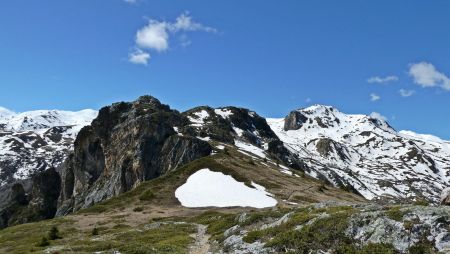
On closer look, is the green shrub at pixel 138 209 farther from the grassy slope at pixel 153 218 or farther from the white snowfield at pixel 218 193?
the white snowfield at pixel 218 193

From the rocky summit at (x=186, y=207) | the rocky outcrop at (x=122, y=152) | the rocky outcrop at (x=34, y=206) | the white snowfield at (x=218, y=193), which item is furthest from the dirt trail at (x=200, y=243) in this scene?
the rocky outcrop at (x=34, y=206)

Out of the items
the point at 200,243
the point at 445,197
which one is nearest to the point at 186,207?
the point at 200,243

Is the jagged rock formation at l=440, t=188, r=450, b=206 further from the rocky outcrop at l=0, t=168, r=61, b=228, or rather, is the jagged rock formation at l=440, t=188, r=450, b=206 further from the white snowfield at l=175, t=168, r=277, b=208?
the rocky outcrop at l=0, t=168, r=61, b=228

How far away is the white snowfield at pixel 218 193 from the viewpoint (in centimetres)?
9206

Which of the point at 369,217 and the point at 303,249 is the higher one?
the point at 369,217

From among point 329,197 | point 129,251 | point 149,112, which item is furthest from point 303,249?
point 149,112

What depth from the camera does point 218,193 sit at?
325ft

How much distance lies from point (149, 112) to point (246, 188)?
78.7 meters

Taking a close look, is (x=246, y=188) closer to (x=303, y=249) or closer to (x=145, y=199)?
(x=145, y=199)

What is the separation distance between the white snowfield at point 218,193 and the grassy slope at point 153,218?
225 cm

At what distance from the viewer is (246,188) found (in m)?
103

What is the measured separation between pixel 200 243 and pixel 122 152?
381 ft

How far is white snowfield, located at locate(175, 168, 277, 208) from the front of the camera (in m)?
92.1

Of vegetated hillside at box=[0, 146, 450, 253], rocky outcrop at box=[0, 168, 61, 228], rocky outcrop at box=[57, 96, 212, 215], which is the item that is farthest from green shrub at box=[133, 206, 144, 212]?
rocky outcrop at box=[0, 168, 61, 228]
